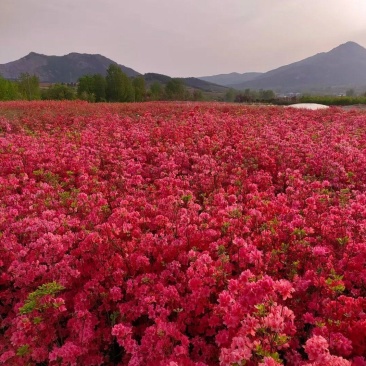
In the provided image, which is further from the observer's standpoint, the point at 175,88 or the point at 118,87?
the point at 175,88

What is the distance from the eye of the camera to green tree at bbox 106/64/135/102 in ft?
222

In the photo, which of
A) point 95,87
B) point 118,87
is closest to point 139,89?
point 118,87

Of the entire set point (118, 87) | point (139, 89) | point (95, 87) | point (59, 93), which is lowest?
point (59, 93)

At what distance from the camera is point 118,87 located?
222 ft

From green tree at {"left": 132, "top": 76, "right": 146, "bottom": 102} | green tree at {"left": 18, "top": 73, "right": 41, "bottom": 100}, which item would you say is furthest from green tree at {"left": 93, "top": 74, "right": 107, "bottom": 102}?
green tree at {"left": 18, "top": 73, "right": 41, "bottom": 100}

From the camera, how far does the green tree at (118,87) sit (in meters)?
67.8

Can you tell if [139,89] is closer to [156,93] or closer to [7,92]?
[156,93]

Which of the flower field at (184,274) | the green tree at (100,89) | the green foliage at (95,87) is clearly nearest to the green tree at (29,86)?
the green foliage at (95,87)

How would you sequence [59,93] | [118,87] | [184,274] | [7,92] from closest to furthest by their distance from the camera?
1. [184,274]
2. [7,92]
3. [118,87]
4. [59,93]

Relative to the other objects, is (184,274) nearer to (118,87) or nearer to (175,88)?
(118,87)

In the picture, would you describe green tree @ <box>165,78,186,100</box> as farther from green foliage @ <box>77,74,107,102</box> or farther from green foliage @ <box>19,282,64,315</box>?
green foliage @ <box>19,282,64,315</box>

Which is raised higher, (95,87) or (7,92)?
(95,87)

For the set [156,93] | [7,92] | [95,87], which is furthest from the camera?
[156,93]

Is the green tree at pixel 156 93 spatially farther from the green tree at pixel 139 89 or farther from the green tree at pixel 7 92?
the green tree at pixel 7 92
